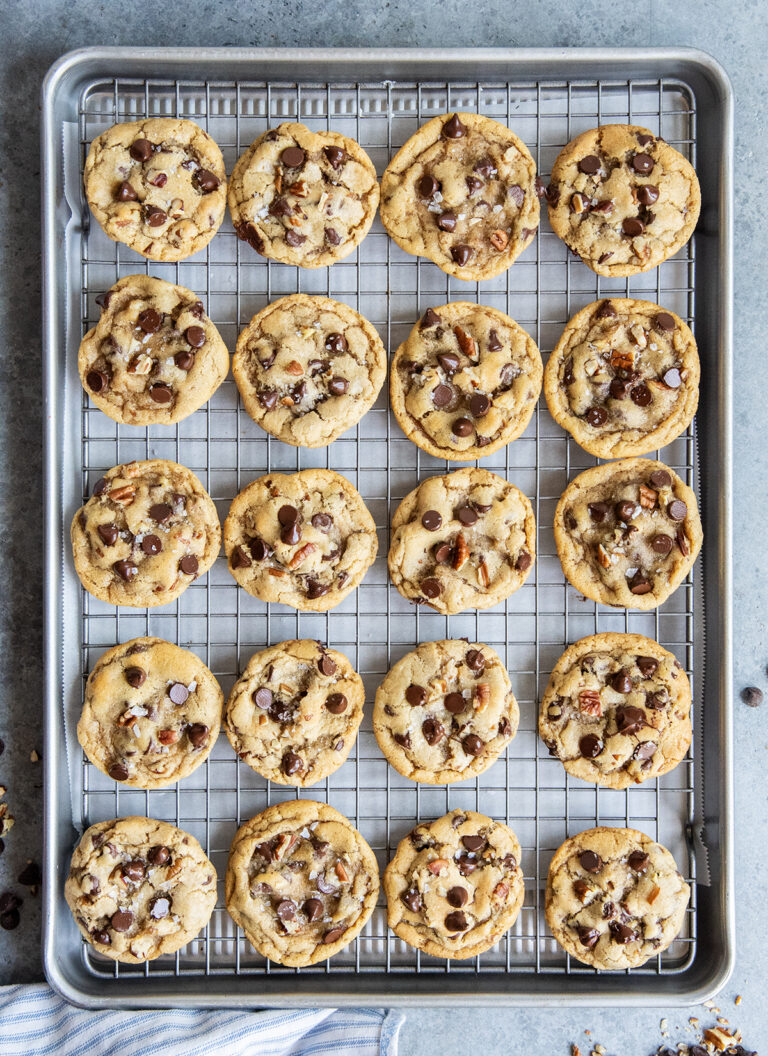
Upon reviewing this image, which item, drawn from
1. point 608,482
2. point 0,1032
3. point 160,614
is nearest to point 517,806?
point 608,482

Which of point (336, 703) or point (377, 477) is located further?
point (377, 477)

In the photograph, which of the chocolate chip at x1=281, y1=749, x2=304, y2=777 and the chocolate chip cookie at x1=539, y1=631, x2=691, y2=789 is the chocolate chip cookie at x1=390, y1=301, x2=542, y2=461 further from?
the chocolate chip at x1=281, y1=749, x2=304, y2=777

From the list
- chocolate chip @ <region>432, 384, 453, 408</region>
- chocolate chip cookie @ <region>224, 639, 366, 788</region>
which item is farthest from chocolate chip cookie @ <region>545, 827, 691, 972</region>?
chocolate chip @ <region>432, 384, 453, 408</region>

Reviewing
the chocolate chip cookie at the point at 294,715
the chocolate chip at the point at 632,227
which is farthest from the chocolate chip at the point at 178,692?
the chocolate chip at the point at 632,227

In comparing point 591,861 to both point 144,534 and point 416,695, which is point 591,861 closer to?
point 416,695

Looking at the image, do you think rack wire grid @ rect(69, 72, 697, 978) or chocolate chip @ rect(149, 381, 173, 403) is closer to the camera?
chocolate chip @ rect(149, 381, 173, 403)

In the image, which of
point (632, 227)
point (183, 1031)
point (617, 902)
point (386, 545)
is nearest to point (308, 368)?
point (386, 545)
